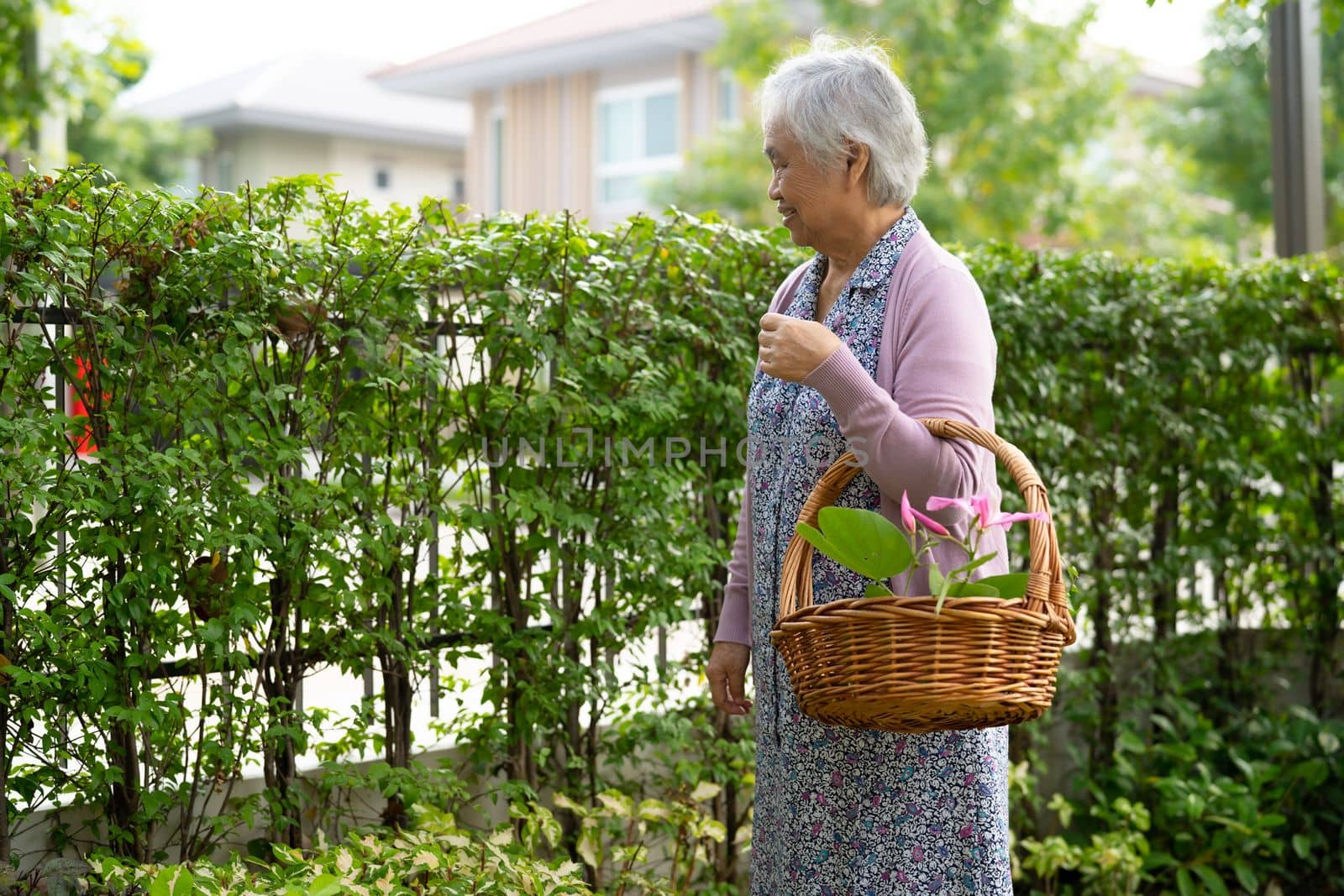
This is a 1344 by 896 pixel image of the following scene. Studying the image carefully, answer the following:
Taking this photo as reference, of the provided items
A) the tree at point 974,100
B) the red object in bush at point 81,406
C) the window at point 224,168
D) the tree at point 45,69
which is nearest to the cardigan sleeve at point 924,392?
the red object in bush at point 81,406

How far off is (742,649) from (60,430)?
129 cm

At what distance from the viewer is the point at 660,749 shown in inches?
130

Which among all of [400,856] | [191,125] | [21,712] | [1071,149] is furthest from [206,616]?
[191,125]

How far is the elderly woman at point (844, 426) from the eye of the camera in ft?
6.34

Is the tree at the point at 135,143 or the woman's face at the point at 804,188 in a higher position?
the tree at the point at 135,143

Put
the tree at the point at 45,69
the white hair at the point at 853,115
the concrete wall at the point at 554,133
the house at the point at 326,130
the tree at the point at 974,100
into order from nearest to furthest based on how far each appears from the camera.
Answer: the white hair at the point at 853,115, the tree at the point at 45,69, the tree at the point at 974,100, the concrete wall at the point at 554,133, the house at the point at 326,130

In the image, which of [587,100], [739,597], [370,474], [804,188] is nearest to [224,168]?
[587,100]

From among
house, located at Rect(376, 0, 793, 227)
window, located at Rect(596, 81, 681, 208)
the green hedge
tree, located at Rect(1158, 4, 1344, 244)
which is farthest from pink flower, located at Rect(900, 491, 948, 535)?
window, located at Rect(596, 81, 681, 208)

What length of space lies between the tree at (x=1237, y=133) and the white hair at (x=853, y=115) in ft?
56.7

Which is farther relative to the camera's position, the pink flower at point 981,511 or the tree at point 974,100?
the tree at point 974,100

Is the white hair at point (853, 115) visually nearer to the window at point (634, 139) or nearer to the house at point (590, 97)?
the house at point (590, 97)

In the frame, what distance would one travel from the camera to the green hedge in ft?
7.88

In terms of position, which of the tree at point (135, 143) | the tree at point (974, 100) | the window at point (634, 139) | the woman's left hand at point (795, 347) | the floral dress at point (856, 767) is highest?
the tree at point (135, 143)

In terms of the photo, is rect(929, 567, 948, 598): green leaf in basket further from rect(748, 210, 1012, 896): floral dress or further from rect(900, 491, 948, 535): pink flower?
rect(748, 210, 1012, 896): floral dress
